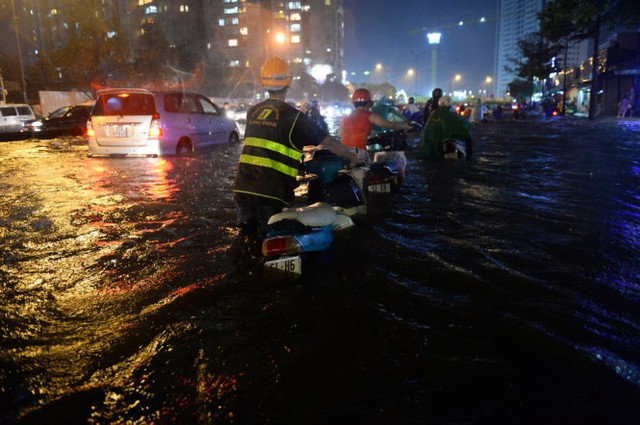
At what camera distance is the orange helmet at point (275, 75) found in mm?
4285

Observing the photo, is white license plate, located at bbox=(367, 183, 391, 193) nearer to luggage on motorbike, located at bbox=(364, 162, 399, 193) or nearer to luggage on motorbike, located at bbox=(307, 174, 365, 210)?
luggage on motorbike, located at bbox=(364, 162, 399, 193)

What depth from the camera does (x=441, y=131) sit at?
1074cm

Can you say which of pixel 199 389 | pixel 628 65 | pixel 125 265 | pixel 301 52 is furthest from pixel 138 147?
pixel 301 52

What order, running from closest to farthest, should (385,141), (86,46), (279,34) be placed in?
1. (385,141)
2. (86,46)
3. (279,34)

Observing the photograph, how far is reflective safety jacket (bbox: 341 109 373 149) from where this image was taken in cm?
750

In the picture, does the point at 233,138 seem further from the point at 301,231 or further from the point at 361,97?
the point at 301,231

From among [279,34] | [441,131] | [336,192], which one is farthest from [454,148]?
[279,34]

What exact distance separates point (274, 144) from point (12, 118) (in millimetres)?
25473

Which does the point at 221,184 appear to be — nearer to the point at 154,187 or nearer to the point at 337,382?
the point at 154,187

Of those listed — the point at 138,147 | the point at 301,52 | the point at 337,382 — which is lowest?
the point at 337,382

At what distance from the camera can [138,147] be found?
36.3ft

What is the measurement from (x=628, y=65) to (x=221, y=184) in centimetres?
3659

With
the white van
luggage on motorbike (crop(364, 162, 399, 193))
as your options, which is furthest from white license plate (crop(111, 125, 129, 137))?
the white van

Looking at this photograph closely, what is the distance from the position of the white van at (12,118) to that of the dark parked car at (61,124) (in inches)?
47.9
